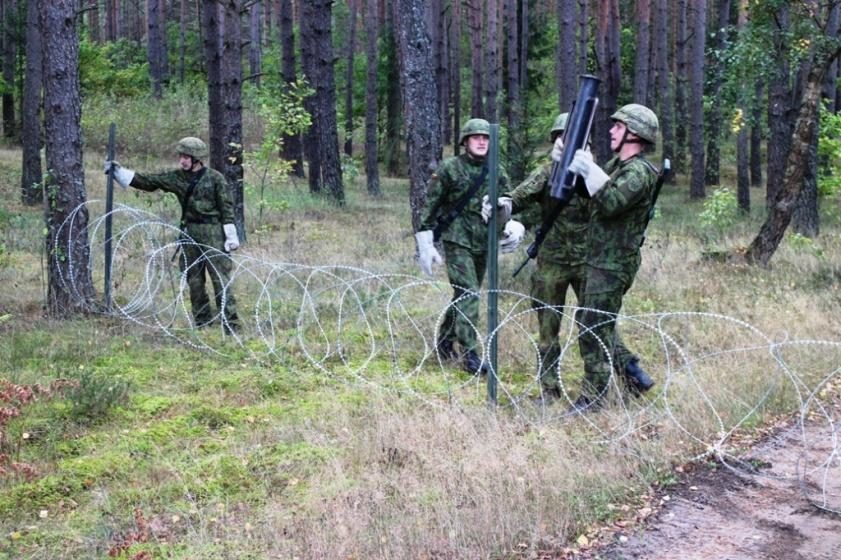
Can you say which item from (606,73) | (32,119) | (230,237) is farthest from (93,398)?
(606,73)

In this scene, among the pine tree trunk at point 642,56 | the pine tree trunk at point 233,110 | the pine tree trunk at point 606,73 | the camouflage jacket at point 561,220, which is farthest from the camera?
the pine tree trunk at point 606,73

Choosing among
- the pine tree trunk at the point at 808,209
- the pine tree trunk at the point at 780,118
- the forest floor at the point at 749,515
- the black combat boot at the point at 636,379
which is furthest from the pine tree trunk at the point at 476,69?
the forest floor at the point at 749,515

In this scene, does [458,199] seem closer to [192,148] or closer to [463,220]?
[463,220]

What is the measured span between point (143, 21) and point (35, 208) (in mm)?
51614

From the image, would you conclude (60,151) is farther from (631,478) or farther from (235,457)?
(631,478)

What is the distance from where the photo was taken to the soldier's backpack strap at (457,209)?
25.4ft

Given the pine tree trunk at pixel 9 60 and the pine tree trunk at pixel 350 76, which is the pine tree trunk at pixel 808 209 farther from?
the pine tree trunk at pixel 350 76

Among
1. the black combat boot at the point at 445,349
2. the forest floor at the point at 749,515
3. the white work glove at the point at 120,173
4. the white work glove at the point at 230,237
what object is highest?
the white work glove at the point at 120,173

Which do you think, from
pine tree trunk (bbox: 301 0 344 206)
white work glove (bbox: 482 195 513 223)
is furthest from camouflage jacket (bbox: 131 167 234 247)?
pine tree trunk (bbox: 301 0 344 206)

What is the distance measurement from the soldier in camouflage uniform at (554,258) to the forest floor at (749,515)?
1493 mm

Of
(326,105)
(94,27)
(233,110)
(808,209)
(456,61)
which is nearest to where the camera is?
(233,110)

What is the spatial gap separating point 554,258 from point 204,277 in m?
3.86

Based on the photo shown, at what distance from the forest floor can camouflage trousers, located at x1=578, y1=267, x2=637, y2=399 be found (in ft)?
3.65

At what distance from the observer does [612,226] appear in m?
6.43
